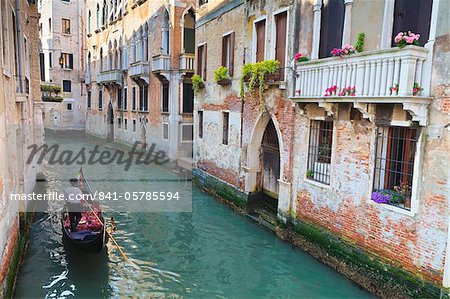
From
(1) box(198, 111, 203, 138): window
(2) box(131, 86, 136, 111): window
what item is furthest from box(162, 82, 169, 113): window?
(1) box(198, 111, 203, 138): window

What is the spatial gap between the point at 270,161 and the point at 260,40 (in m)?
2.85

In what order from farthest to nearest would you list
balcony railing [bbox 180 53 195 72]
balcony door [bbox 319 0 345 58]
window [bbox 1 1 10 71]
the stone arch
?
1. balcony railing [bbox 180 53 195 72]
2. the stone arch
3. balcony door [bbox 319 0 345 58]
4. window [bbox 1 1 10 71]

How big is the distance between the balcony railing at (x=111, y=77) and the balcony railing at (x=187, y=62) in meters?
6.53

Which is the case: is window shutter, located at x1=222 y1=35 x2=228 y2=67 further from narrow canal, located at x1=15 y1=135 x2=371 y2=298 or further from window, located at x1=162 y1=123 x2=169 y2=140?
window, located at x1=162 y1=123 x2=169 y2=140

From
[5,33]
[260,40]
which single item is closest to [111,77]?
[260,40]

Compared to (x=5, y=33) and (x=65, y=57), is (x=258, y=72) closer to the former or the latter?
(x=5, y=33)

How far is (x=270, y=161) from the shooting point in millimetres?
9328

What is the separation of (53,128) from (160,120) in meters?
15.2

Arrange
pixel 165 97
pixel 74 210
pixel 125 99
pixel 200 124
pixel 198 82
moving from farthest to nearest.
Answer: pixel 125 99
pixel 165 97
pixel 200 124
pixel 198 82
pixel 74 210

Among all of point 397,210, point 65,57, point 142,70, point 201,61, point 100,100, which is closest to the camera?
point 397,210

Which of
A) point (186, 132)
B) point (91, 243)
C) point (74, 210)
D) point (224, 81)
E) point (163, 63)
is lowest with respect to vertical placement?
point (91, 243)

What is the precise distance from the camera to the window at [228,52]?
981cm

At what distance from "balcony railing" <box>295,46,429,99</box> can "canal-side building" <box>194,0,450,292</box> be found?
14 mm

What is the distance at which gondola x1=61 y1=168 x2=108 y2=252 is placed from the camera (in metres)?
6.44
